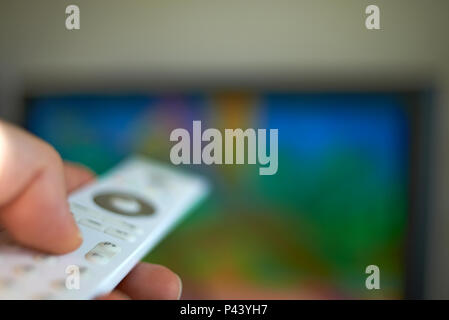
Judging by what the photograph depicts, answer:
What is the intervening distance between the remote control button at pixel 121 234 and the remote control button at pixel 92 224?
1 centimetres

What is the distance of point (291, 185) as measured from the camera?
0.63 meters

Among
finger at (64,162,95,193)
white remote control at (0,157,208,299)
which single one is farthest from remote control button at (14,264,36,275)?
finger at (64,162,95,193)

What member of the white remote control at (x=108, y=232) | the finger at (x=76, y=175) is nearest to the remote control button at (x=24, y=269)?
the white remote control at (x=108, y=232)

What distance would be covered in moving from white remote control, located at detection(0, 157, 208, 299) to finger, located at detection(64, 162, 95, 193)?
2 centimetres

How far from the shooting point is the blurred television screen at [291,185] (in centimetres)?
62

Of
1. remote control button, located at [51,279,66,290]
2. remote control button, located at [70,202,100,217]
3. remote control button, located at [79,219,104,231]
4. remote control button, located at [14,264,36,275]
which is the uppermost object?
remote control button, located at [70,202,100,217]

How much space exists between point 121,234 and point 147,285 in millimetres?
71

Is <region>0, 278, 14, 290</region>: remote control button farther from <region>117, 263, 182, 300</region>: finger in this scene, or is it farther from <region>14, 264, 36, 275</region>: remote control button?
<region>117, 263, 182, 300</region>: finger

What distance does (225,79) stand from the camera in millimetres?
646

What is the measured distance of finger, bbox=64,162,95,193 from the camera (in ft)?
1.90

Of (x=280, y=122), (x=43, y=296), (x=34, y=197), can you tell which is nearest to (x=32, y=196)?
(x=34, y=197)

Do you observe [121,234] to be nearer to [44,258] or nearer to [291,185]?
[44,258]
